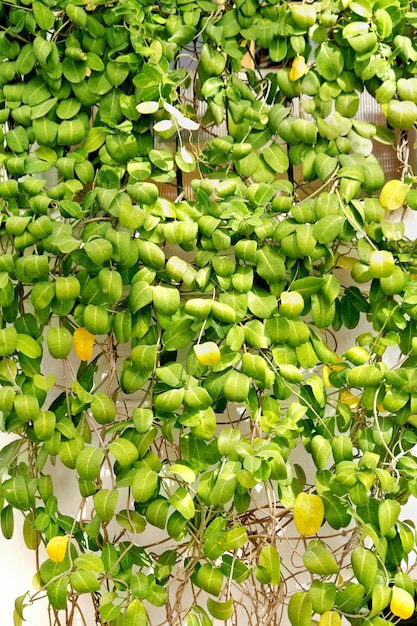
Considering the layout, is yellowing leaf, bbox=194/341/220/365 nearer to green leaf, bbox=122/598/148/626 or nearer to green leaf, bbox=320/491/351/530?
green leaf, bbox=320/491/351/530

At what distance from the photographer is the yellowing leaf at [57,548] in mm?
1381

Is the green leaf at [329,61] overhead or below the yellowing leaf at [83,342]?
overhead

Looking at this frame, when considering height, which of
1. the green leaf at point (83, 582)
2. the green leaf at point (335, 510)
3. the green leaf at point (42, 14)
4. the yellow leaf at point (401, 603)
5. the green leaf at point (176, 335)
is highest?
the green leaf at point (42, 14)

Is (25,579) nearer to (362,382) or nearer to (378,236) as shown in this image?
(362,382)

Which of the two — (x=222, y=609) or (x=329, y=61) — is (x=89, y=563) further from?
(x=329, y=61)

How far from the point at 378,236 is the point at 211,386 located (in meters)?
0.44

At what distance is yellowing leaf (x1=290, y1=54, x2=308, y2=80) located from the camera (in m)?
1.40

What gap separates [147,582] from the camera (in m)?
1.40

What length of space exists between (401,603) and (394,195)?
76cm

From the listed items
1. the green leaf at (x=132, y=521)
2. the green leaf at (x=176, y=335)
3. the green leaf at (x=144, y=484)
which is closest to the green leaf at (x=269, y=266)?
the green leaf at (x=176, y=335)

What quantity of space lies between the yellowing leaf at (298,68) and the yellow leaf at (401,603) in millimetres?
987

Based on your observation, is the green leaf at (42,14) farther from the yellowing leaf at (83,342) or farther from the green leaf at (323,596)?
the green leaf at (323,596)

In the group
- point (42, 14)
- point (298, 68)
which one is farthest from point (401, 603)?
point (42, 14)

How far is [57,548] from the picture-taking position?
4.54 ft
